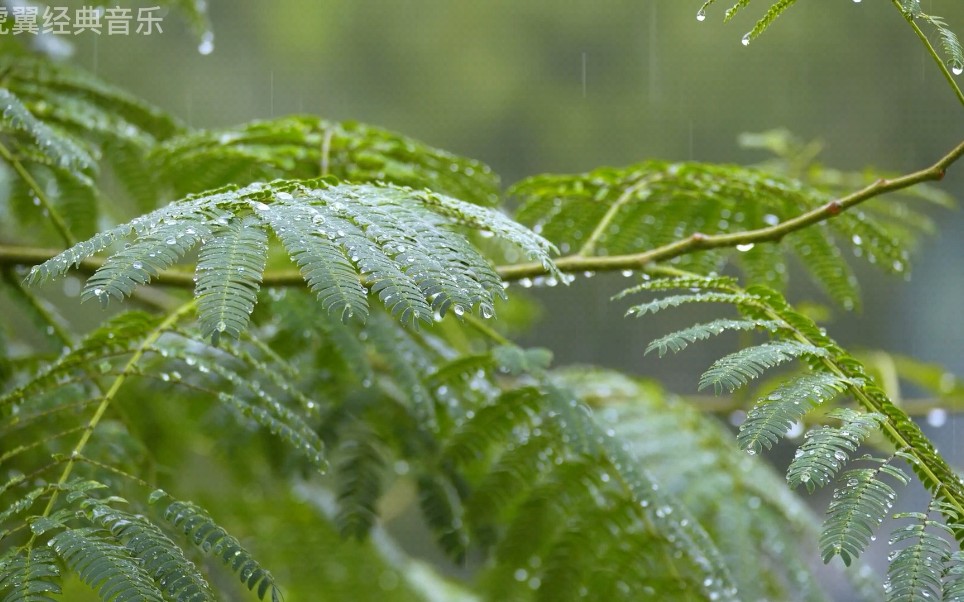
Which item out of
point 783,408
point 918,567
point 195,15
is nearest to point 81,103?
point 195,15

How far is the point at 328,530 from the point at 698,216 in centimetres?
112

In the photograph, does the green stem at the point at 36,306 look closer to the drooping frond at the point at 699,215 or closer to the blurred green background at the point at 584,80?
the drooping frond at the point at 699,215

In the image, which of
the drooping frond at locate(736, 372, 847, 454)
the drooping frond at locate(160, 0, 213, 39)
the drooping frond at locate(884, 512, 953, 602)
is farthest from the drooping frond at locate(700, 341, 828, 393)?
the drooping frond at locate(160, 0, 213, 39)

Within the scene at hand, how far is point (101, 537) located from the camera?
2.43 ft

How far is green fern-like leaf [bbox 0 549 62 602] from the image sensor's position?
27.0 inches

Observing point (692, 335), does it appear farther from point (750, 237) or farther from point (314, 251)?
point (314, 251)

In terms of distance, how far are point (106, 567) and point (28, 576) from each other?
0.19 feet

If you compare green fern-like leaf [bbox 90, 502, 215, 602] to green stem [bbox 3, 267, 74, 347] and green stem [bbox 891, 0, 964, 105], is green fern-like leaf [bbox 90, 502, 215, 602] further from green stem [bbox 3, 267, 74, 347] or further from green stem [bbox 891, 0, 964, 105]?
green stem [bbox 891, 0, 964, 105]

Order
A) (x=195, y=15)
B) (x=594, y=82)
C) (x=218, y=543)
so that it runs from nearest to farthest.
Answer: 1. (x=218, y=543)
2. (x=195, y=15)
3. (x=594, y=82)

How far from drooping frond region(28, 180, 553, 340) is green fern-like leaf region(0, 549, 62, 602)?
0.22 metres

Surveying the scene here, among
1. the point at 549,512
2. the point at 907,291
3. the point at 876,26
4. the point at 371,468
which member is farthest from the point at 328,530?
the point at 876,26

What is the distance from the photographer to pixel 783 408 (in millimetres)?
730

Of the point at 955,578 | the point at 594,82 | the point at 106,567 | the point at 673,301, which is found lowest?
the point at 594,82

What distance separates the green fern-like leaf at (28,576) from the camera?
68 cm
